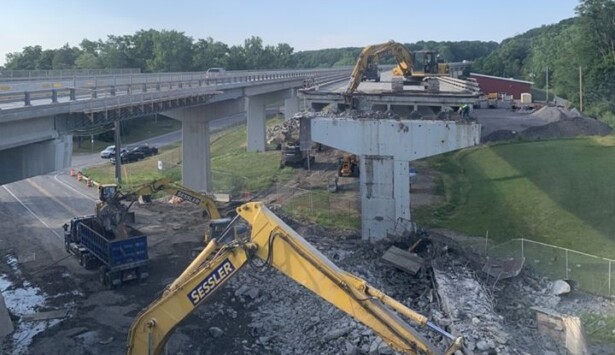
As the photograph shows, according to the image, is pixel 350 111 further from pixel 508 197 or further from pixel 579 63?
pixel 579 63

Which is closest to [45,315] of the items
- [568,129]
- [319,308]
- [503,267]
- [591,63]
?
[319,308]

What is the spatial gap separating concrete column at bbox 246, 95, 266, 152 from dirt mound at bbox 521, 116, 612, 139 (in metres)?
22.1

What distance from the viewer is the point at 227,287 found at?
22094mm

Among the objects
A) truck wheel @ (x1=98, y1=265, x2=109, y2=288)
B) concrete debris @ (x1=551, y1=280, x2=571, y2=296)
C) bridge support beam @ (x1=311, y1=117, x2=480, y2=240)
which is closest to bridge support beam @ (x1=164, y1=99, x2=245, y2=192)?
bridge support beam @ (x1=311, y1=117, x2=480, y2=240)

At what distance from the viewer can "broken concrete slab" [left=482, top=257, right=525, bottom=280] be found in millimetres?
21609

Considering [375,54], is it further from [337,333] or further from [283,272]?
[283,272]

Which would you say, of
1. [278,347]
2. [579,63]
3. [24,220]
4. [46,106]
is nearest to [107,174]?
[24,220]

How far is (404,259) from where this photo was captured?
2289cm

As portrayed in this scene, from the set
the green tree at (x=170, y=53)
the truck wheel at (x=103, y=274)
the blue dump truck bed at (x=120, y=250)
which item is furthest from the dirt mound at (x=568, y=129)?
the green tree at (x=170, y=53)

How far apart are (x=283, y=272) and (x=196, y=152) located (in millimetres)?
29930

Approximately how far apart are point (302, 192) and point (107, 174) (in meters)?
19.2

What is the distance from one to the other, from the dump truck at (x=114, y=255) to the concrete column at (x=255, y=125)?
1369 inches

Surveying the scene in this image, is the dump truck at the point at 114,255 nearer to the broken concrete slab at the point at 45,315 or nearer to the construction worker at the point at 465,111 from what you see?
the broken concrete slab at the point at 45,315

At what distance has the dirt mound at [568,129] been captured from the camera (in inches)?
2005
